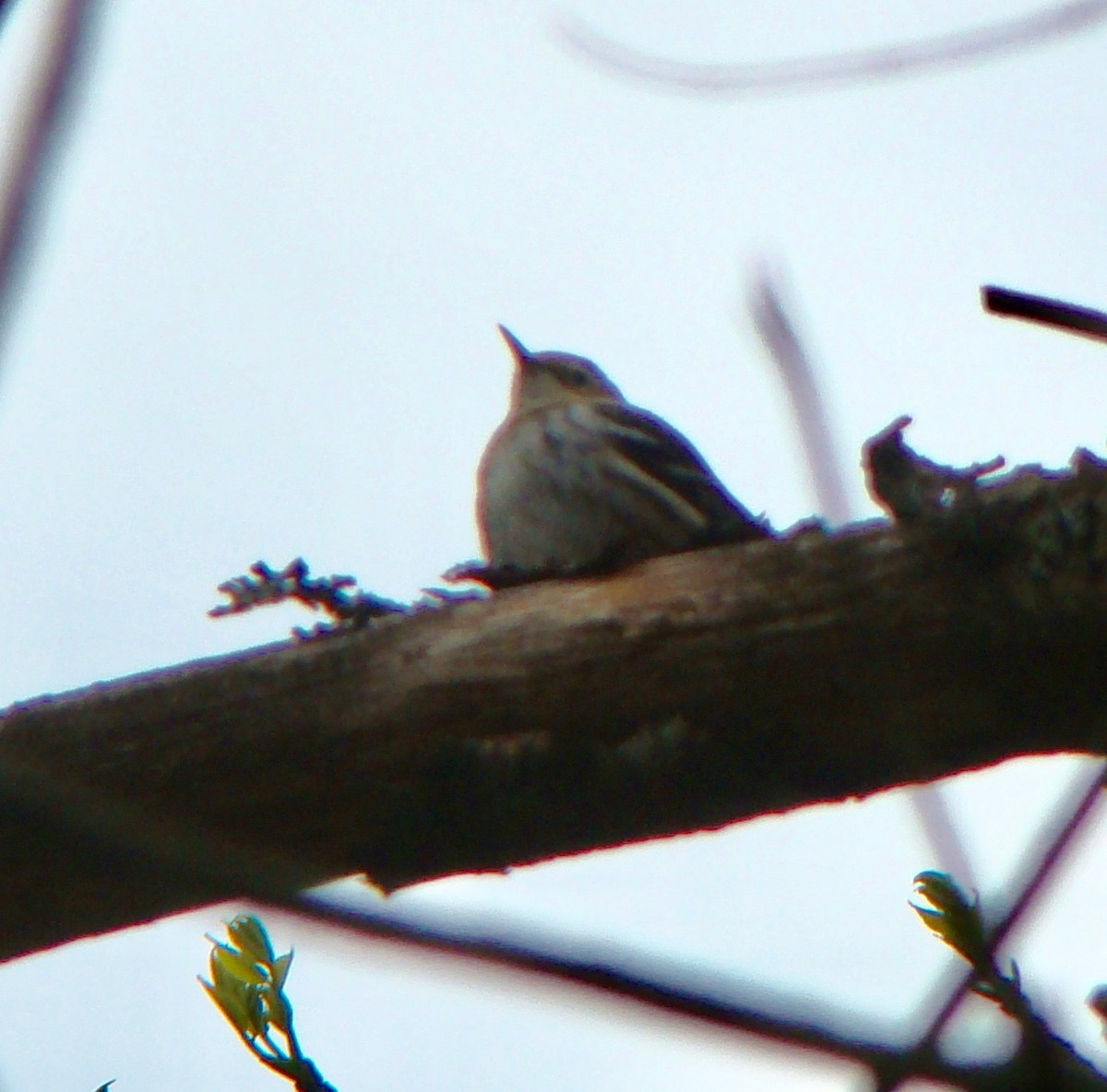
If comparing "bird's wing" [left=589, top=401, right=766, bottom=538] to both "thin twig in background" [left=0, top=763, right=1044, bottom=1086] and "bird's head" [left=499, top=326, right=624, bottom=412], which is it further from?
"thin twig in background" [left=0, top=763, right=1044, bottom=1086]

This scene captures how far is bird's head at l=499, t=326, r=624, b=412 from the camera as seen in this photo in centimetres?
948

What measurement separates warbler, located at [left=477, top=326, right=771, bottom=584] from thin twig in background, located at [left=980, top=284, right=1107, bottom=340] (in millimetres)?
4398

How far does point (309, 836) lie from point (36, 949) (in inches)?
27.1

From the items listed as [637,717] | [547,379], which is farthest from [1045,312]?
[547,379]

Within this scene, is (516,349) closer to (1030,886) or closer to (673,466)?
(673,466)

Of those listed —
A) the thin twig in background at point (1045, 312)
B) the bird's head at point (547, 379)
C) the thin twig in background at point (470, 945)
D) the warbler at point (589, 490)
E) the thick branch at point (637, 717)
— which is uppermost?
the bird's head at point (547, 379)

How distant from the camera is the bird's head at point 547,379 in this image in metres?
9.48

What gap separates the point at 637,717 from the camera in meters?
3.80

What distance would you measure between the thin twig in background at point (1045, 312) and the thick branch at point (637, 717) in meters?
2.04

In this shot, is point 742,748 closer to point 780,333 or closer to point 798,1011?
point 780,333

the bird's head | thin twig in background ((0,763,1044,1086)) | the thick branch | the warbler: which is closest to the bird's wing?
the warbler

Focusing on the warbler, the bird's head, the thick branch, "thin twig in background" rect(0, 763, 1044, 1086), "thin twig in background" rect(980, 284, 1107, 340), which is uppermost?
the bird's head

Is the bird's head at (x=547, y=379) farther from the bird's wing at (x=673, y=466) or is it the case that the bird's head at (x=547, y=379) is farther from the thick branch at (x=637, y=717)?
the thick branch at (x=637, y=717)

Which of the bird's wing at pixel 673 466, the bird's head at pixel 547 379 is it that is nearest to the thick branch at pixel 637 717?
the bird's wing at pixel 673 466
